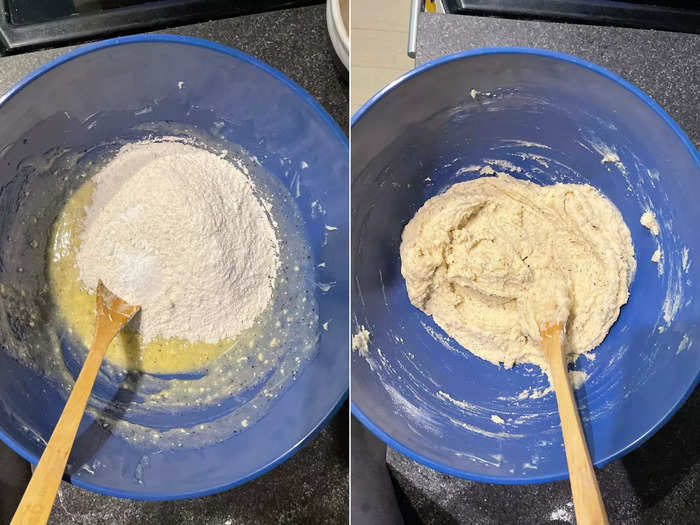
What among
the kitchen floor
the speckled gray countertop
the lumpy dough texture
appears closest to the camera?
the kitchen floor

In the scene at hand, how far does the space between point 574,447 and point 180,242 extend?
0.51 metres

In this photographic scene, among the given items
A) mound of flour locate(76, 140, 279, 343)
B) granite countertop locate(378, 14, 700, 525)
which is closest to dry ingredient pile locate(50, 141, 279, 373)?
mound of flour locate(76, 140, 279, 343)

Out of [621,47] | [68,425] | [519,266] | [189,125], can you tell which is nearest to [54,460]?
[68,425]

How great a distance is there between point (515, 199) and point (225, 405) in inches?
20.0

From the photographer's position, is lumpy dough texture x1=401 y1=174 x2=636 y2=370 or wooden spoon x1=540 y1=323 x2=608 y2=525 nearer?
wooden spoon x1=540 y1=323 x2=608 y2=525

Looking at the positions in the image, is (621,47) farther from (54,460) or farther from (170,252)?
(54,460)

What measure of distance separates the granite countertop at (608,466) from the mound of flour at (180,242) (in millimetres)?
356

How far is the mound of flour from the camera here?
0.64 metres

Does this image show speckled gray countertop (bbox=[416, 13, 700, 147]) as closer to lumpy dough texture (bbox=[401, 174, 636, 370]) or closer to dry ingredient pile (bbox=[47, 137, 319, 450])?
lumpy dough texture (bbox=[401, 174, 636, 370])

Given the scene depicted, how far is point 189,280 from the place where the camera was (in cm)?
65

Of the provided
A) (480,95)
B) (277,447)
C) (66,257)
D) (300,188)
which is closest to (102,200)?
(66,257)

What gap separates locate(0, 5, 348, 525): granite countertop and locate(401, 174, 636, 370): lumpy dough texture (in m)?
0.21

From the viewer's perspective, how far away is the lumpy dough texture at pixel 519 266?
702 mm

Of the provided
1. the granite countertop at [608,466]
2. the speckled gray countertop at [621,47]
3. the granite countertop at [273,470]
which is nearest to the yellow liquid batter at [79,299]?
the granite countertop at [273,470]
